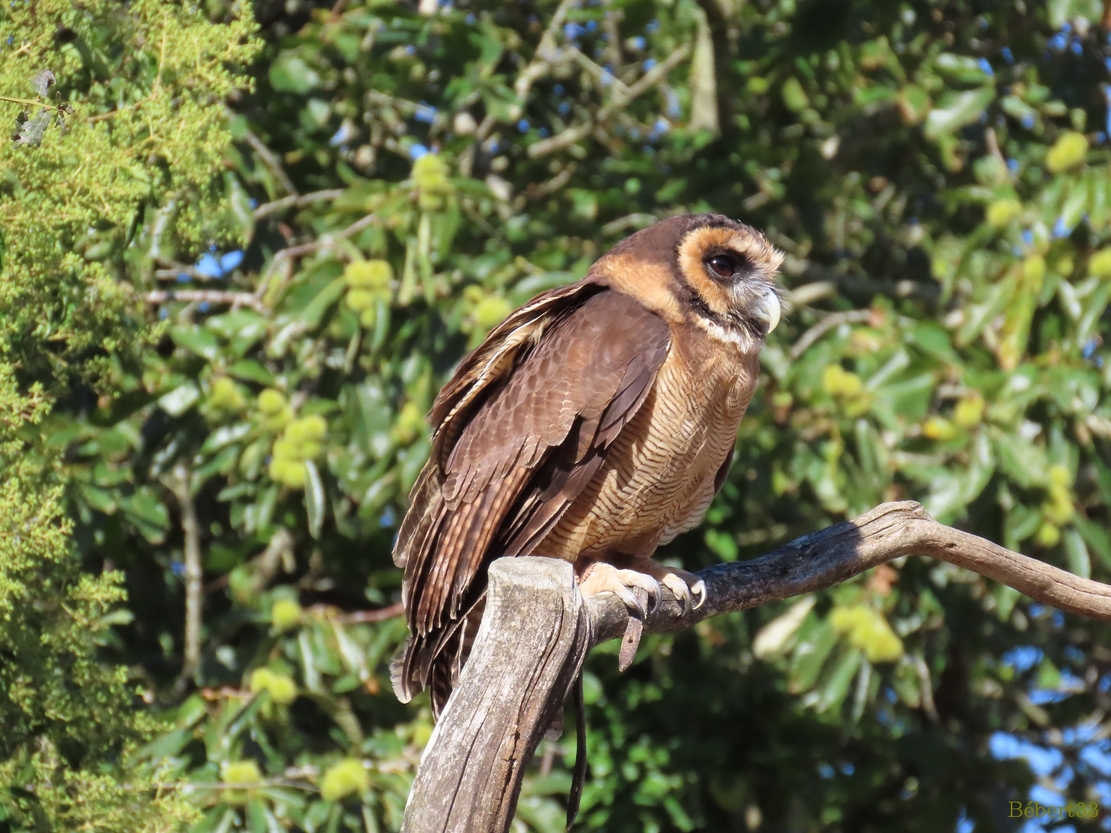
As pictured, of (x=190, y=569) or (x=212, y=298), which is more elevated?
(x=212, y=298)

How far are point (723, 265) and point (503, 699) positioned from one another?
194cm

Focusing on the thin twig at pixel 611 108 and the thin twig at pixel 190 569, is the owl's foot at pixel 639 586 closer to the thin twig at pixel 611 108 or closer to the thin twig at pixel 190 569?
the thin twig at pixel 190 569

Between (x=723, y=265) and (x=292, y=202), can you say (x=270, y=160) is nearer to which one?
(x=292, y=202)

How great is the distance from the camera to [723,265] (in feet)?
13.1

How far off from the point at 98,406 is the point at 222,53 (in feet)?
6.56

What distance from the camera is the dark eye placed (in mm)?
3973

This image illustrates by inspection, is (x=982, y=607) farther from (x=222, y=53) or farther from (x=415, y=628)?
(x=222, y=53)

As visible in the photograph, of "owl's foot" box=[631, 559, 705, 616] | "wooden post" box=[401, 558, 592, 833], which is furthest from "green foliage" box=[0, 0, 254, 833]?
"owl's foot" box=[631, 559, 705, 616]

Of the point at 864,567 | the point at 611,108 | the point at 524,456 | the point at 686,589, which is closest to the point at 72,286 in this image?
the point at 524,456

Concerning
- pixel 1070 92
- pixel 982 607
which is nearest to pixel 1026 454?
pixel 982 607

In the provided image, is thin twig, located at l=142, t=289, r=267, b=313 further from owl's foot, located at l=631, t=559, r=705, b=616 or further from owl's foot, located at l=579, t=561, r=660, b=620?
owl's foot, located at l=631, t=559, r=705, b=616

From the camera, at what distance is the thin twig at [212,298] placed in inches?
187

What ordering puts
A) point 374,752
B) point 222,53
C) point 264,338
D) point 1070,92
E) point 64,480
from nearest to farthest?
point 222,53 → point 64,480 → point 374,752 → point 264,338 → point 1070,92

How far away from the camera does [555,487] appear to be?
359 centimetres
